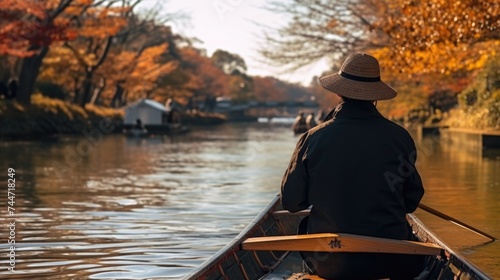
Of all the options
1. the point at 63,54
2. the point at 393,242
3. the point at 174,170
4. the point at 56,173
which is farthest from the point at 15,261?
the point at 63,54

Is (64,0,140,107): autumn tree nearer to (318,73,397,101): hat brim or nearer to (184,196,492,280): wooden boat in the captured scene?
(184,196,492,280): wooden boat

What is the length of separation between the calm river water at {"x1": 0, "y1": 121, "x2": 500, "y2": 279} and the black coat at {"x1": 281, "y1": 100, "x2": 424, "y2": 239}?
3910 mm

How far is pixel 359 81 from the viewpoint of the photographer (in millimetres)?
6262

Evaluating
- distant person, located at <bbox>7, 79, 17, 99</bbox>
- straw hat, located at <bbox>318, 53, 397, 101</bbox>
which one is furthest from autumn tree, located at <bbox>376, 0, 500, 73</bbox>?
distant person, located at <bbox>7, 79, 17, 99</bbox>

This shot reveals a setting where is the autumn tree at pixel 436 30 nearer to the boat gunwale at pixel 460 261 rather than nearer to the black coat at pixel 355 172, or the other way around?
the boat gunwale at pixel 460 261

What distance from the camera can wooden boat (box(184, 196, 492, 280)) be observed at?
6695 mm

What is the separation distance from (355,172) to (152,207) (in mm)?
10919

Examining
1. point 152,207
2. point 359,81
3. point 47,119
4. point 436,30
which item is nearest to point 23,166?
point 152,207

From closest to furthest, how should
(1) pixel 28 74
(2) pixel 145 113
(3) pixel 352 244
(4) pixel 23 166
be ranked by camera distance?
(3) pixel 352 244 < (4) pixel 23 166 < (1) pixel 28 74 < (2) pixel 145 113

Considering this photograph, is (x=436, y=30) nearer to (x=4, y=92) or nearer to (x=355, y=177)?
(x=355, y=177)

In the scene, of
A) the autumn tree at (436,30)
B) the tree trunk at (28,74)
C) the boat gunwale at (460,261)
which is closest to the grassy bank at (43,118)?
the tree trunk at (28,74)

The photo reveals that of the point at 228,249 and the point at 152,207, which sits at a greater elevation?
the point at 228,249

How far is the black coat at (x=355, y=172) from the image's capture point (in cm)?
600

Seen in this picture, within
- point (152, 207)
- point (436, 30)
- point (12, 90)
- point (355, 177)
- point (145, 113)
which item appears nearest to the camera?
point (355, 177)
